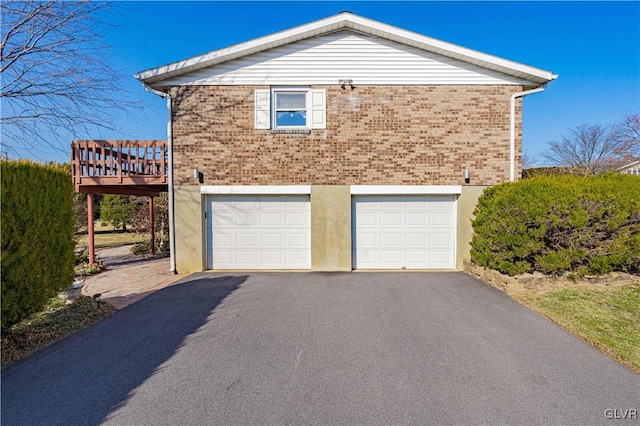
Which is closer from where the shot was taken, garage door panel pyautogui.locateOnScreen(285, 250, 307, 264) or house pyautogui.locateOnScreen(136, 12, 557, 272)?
house pyautogui.locateOnScreen(136, 12, 557, 272)

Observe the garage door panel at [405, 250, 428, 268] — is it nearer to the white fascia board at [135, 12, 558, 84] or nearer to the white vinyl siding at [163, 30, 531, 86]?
the white vinyl siding at [163, 30, 531, 86]

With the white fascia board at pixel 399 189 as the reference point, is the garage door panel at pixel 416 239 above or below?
below

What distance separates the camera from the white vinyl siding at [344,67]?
8383 millimetres

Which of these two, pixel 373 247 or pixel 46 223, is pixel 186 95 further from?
pixel 373 247

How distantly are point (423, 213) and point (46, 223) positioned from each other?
7.92 m

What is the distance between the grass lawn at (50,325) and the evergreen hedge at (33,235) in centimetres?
31

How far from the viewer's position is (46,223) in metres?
4.32

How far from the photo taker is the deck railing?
9352mm

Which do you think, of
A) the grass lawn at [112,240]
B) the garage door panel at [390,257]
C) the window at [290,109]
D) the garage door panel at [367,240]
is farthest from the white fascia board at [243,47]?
the grass lawn at [112,240]

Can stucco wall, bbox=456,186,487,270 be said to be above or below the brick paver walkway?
above

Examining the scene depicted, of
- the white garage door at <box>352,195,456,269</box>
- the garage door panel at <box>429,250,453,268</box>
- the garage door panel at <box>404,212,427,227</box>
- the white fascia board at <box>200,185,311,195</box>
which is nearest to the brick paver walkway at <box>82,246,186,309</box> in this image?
the white fascia board at <box>200,185,311,195</box>

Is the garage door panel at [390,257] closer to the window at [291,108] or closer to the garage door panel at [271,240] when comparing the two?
the garage door panel at [271,240]

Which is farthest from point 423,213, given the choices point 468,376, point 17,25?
point 17,25

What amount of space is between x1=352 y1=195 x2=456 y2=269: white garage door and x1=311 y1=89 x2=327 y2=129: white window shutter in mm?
2212
